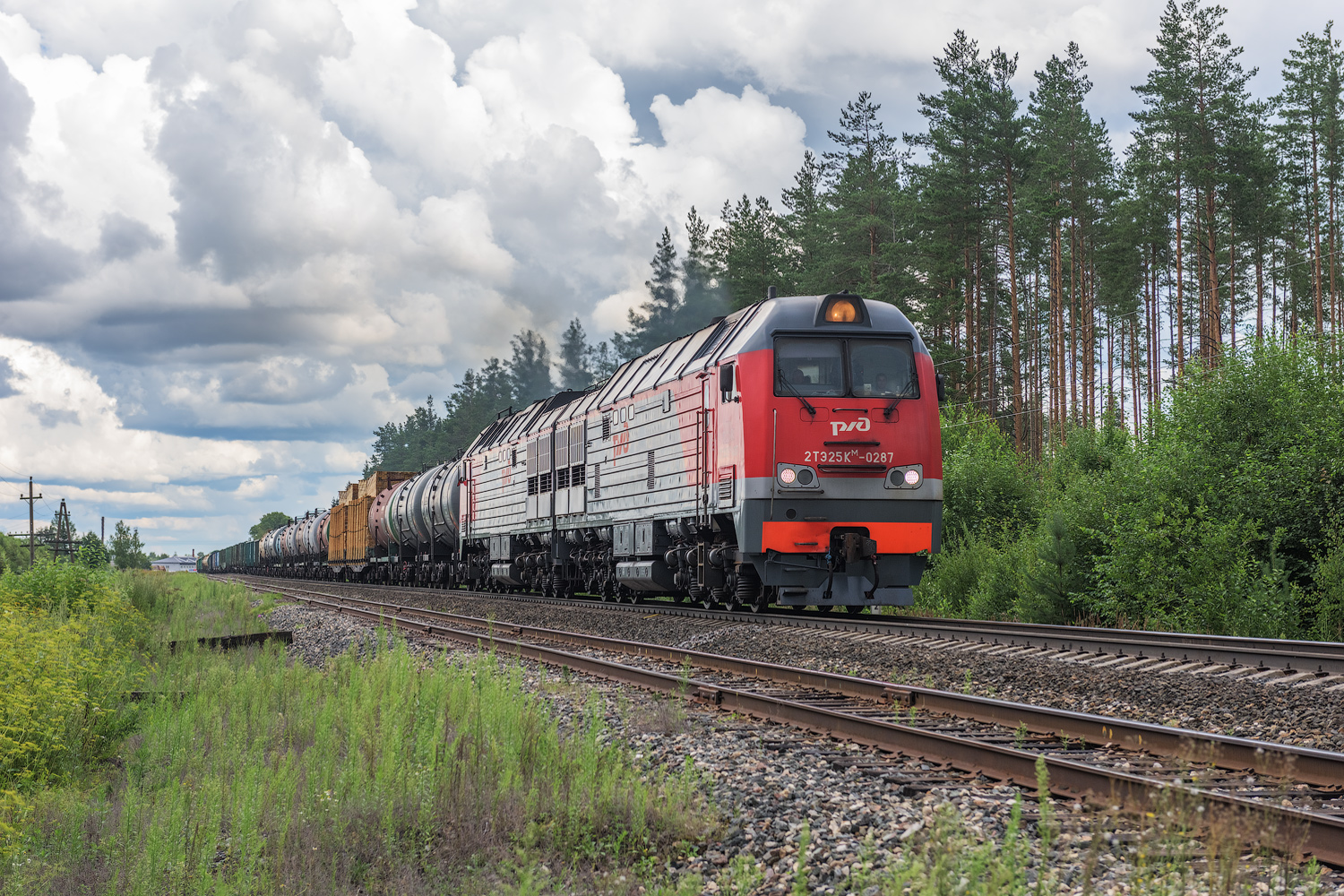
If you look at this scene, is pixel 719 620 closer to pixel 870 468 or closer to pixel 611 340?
pixel 870 468

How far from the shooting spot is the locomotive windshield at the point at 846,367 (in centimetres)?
1355

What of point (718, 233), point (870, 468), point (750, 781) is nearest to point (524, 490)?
point (870, 468)

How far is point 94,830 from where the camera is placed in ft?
16.4

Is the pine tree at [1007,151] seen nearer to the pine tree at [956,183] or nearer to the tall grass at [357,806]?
the pine tree at [956,183]

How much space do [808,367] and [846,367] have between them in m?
0.50

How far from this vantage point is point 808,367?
13664 millimetres

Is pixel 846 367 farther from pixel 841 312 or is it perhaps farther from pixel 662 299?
pixel 662 299

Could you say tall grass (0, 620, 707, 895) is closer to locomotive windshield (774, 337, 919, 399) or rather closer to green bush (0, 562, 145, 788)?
green bush (0, 562, 145, 788)

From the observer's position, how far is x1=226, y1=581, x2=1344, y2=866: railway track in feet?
13.4

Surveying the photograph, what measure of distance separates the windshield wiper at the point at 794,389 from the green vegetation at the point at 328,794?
20.8 feet

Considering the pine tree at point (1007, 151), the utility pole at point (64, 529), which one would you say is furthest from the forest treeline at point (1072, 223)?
the utility pole at point (64, 529)

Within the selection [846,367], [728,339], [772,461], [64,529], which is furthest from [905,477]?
[64,529]

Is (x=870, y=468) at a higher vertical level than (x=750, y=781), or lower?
higher

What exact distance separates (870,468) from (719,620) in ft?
9.50
